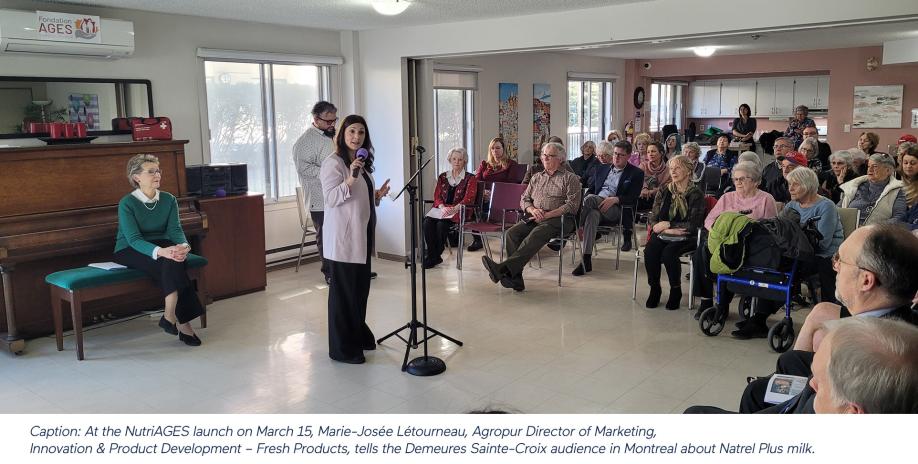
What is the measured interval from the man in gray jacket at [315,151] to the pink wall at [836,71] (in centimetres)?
783

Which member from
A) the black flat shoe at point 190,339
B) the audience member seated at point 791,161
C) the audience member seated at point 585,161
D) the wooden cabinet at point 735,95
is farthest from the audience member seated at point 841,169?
the wooden cabinet at point 735,95

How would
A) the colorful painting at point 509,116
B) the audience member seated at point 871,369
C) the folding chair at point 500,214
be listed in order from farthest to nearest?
the colorful painting at point 509,116, the folding chair at point 500,214, the audience member seated at point 871,369

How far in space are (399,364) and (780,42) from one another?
7.65 metres

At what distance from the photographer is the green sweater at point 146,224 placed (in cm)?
458

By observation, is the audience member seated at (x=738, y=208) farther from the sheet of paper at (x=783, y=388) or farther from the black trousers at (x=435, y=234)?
the black trousers at (x=435, y=234)

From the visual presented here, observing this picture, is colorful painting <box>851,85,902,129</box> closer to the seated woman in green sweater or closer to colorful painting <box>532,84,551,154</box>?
colorful painting <box>532,84,551,154</box>

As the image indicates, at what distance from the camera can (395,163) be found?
723 cm

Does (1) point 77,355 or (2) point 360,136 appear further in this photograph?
(1) point 77,355

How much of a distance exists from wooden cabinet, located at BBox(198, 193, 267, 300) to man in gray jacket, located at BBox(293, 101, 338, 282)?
0.43m

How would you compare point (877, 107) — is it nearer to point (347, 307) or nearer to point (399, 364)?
point (399, 364)

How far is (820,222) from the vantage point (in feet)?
15.0
